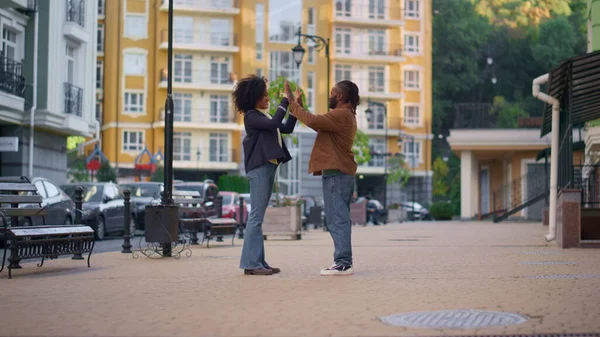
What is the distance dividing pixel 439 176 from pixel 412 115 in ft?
17.5

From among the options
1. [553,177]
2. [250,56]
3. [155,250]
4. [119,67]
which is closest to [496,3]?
[250,56]

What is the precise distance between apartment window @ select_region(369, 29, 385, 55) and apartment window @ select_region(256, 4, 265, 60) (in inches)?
369

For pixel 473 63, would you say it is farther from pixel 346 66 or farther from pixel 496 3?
pixel 346 66

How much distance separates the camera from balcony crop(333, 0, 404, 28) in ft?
250

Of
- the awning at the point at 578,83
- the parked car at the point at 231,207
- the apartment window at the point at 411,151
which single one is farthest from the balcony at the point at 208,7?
the awning at the point at 578,83

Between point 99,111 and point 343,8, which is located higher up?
point 343,8

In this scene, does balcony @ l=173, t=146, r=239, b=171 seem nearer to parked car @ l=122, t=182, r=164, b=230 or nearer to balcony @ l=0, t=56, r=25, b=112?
balcony @ l=0, t=56, r=25, b=112

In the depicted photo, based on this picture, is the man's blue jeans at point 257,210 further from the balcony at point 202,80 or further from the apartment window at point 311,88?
the apartment window at point 311,88

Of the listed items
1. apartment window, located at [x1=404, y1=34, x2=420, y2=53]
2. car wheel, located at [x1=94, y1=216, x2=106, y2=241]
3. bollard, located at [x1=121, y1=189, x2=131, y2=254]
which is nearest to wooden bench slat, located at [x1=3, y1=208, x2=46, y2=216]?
bollard, located at [x1=121, y1=189, x2=131, y2=254]

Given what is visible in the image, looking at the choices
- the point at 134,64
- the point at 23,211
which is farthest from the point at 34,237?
the point at 134,64

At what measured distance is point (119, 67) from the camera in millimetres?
71562

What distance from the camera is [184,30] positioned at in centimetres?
7194

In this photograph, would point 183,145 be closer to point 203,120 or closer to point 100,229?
point 203,120

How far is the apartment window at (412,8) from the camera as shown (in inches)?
3243
